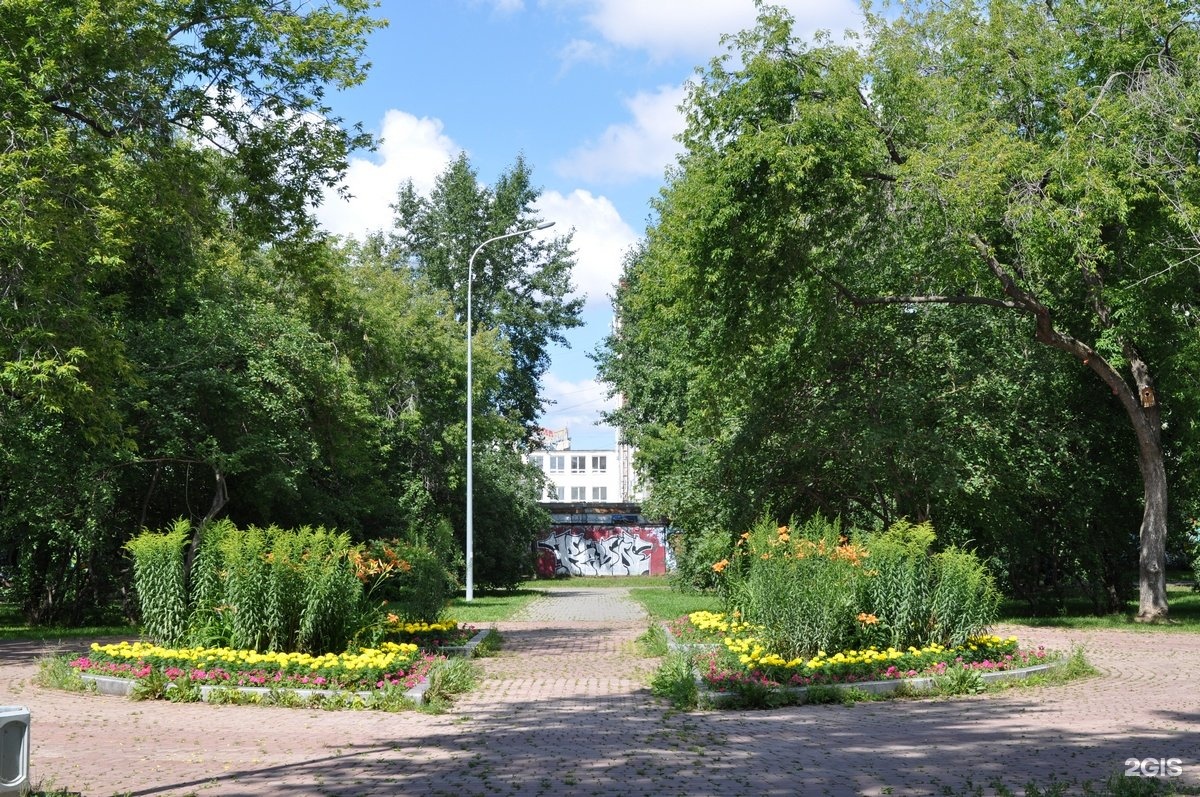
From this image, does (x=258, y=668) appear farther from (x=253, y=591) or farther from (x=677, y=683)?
(x=677, y=683)

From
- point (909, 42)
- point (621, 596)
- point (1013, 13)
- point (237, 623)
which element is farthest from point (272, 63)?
point (621, 596)

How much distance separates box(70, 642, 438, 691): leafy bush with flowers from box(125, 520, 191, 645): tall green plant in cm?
49

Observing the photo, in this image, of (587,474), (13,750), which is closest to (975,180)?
(13,750)

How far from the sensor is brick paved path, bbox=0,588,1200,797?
275 inches

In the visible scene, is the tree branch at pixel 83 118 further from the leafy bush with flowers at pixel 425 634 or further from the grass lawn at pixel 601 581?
the grass lawn at pixel 601 581

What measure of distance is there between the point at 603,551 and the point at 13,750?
49870 millimetres

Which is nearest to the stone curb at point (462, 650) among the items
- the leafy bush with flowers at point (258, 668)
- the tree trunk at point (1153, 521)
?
the leafy bush with flowers at point (258, 668)

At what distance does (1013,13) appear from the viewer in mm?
19781

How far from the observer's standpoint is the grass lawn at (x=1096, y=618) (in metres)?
20.8

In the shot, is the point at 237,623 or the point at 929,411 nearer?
the point at 237,623

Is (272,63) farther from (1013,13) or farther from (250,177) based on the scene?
(1013,13)

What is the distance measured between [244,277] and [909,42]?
668 inches

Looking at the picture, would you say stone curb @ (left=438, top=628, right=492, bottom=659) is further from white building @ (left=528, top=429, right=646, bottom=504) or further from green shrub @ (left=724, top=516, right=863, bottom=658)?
white building @ (left=528, top=429, right=646, bottom=504)

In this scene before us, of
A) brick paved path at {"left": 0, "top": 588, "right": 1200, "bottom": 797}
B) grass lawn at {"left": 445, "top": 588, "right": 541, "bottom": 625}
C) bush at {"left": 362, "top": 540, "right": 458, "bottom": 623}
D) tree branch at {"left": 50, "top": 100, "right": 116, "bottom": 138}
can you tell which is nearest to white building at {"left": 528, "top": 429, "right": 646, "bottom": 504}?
grass lawn at {"left": 445, "top": 588, "right": 541, "bottom": 625}
